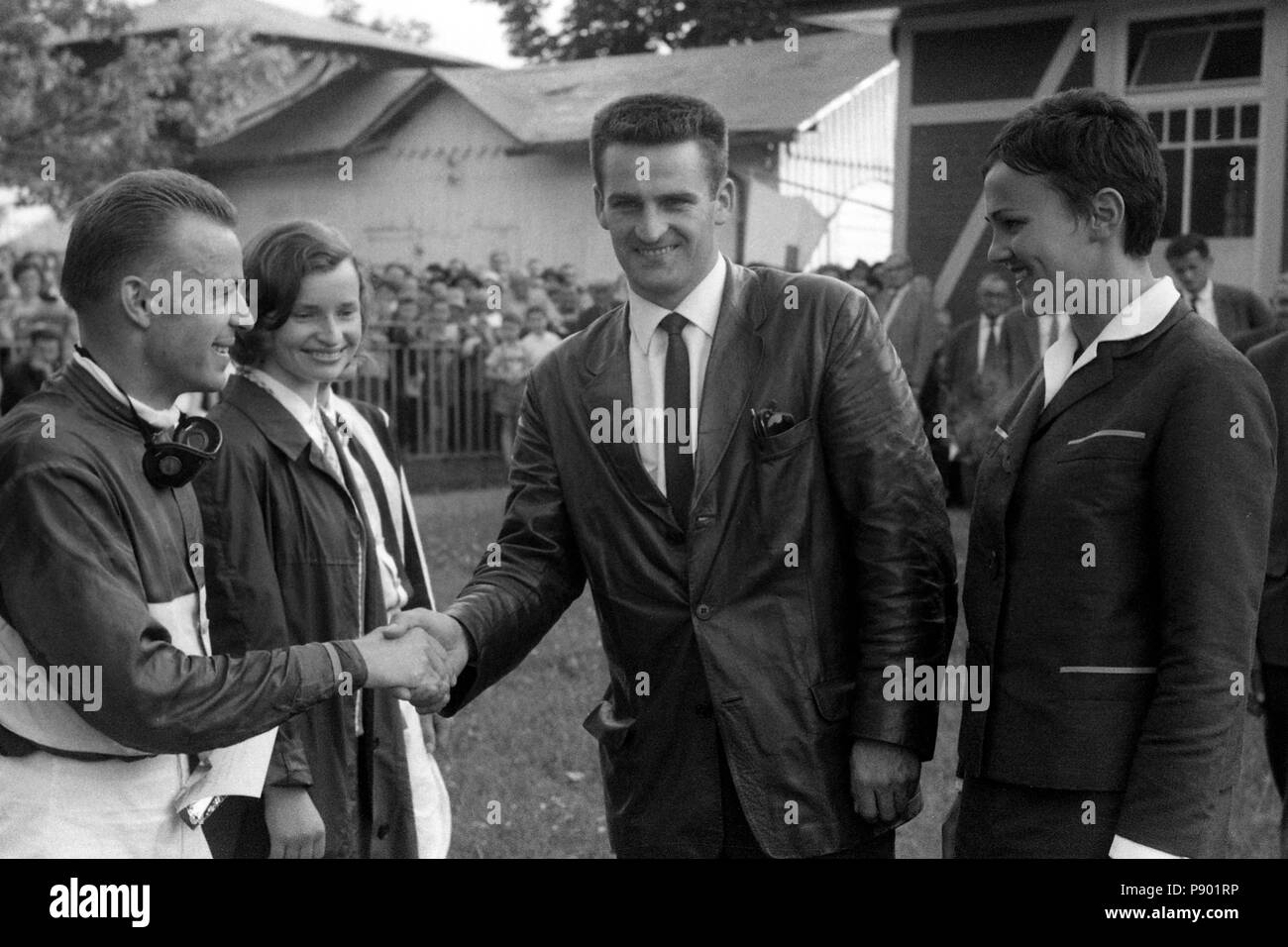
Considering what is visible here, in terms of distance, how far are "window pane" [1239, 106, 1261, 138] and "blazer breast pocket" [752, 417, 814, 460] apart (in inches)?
516

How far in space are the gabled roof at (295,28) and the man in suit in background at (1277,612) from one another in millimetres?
22129

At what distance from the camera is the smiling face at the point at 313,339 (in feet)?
13.1

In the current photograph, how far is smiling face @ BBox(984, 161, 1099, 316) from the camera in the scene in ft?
9.63

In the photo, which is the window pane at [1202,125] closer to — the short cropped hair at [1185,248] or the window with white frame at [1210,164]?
the window with white frame at [1210,164]

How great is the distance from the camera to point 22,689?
8.95 feet

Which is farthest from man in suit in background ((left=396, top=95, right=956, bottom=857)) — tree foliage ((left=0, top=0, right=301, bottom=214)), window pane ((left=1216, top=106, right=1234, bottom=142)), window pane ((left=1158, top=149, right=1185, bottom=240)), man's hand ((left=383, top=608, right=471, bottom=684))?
tree foliage ((left=0, top=0, right=301, bottom=214))

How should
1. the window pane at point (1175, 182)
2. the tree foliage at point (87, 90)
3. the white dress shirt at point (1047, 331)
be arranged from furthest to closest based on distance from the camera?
the tree foliage at point (87, 90), the window pane at point (1175, 182), the white dress shirt at point (1047, 331)

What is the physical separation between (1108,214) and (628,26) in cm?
4288

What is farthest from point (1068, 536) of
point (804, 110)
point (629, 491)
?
point (804, 110)

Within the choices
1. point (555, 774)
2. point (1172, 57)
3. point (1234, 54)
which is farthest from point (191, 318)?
point (1172, 57)

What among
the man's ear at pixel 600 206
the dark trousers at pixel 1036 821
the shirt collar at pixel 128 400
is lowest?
the dark trousers at pixel 1036 821

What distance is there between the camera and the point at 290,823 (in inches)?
142

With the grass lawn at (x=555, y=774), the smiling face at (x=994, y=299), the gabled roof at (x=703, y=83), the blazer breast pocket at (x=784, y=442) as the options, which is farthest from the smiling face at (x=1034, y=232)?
the gabled roof at (x=703, y=83)
